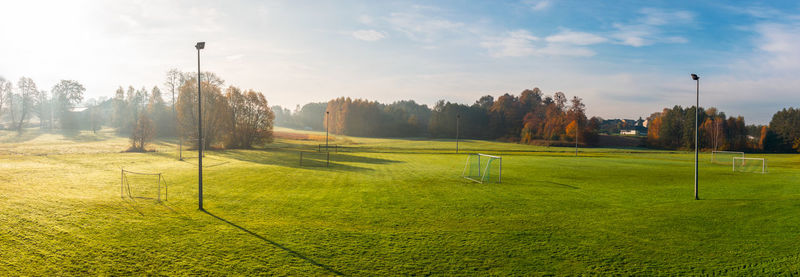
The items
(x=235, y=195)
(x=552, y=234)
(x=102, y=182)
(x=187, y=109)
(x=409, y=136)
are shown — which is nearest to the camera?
(x=552, y=234)

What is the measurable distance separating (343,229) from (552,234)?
669cm

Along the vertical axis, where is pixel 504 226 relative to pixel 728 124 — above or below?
below

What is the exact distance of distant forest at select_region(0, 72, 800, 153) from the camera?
198 feet

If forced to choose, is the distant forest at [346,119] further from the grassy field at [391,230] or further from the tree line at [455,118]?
the grassy field at [391,230]

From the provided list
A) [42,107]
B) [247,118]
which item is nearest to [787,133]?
[247,118]

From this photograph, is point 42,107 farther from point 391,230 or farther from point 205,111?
point 391,230

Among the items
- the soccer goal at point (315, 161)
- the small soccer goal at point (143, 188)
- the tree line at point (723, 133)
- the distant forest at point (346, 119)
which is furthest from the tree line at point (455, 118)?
the small soccer goal at point (143, 188)

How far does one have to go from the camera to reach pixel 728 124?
99875 millimetres

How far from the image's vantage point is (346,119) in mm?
130250

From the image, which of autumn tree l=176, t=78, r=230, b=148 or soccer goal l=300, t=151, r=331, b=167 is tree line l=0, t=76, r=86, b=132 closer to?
autumn tree l=176, t=78, r=230, b=148

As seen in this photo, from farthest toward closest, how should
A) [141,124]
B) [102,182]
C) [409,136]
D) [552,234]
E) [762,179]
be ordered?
[409,136], [141,124], [762,179], [102,182], [552,234]

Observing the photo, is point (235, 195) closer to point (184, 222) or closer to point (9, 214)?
point (184, 222)

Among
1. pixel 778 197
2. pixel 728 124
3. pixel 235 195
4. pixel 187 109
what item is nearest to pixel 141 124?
pixel 187 109

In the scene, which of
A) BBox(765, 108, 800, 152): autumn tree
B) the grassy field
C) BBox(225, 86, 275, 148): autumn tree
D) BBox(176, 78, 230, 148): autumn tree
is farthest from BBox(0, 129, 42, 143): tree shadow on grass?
BBox(765, 108, 800, 152): autumn tree
